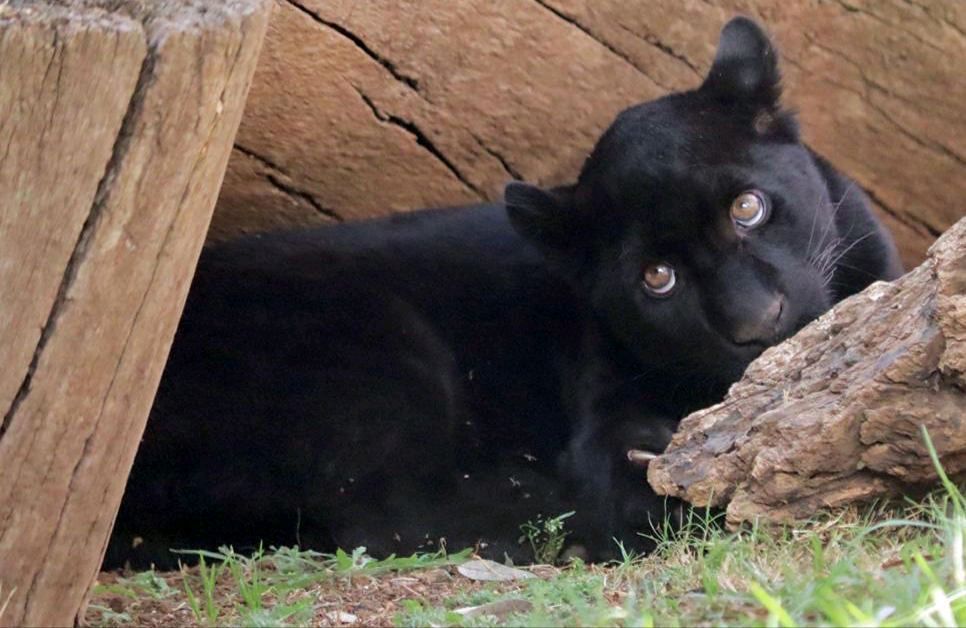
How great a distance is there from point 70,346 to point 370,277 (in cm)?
263

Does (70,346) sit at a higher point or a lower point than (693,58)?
lower

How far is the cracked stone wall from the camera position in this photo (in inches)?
199

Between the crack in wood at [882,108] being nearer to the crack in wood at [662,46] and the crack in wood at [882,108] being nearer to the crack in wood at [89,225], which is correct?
the crack in wood at [662,46]

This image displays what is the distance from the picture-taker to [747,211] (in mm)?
4703

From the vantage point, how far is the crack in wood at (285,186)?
5496mm

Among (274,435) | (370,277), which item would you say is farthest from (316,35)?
(274,435)

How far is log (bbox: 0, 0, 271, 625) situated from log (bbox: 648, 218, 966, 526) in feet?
5.34

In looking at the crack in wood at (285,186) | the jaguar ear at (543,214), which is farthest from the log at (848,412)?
the crack in wood at (285,186)

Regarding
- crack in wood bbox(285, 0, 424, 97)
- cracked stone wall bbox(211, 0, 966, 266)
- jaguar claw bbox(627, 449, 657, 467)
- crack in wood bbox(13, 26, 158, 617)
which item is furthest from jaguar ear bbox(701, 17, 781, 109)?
crack in wood bbox(13, 26, 158, 617)

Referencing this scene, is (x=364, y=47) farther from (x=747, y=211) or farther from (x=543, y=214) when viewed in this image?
(x=747, y=211)

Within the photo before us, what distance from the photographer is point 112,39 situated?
259 cm

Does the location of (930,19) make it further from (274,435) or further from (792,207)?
(274,435)

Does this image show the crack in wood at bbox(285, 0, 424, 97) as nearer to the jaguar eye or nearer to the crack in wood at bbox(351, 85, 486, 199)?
the crack in wood at bbox(351, 85, 486, 199)

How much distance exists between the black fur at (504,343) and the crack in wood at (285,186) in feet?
1.05
